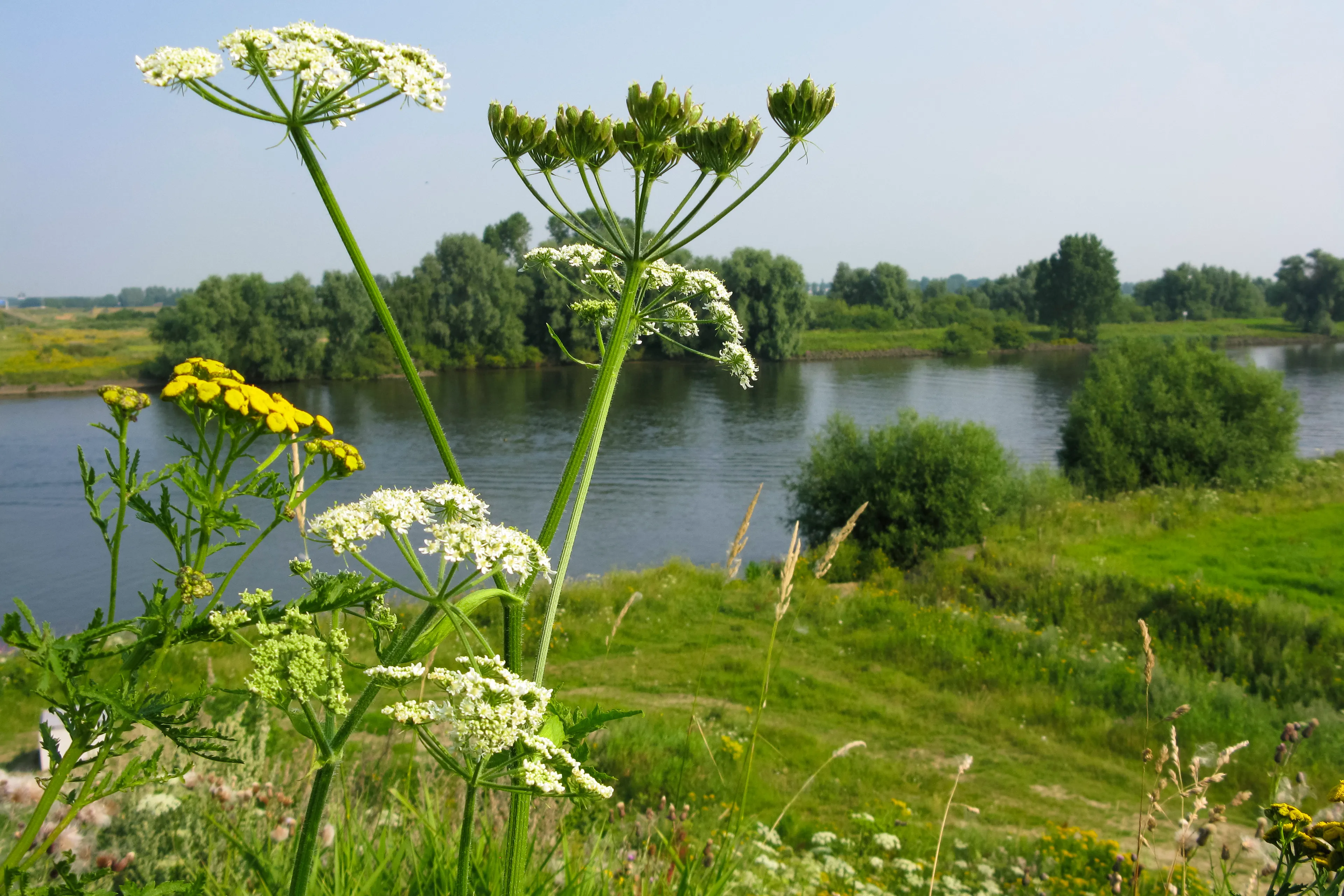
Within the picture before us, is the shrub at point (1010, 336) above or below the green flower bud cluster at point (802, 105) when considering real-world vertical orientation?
above

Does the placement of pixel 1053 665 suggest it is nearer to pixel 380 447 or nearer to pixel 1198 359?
pixel 1198 359

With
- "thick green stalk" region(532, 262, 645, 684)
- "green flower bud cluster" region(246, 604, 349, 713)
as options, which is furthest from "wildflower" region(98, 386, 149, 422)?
"thick green stalk" region(532, 262, 645, 684)

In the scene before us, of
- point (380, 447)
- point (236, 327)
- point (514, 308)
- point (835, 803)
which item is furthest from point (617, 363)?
point (514, 308)

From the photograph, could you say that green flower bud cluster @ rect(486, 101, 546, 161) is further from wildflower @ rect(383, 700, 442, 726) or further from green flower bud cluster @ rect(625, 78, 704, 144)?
wildflower @ rect(383, 700, 442, 726)

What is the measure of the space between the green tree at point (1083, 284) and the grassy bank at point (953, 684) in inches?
4022

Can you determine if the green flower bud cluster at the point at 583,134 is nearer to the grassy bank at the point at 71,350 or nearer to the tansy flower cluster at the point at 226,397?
the tansy flower cluster at the point at 226,397

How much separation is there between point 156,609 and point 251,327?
7087 centimetres

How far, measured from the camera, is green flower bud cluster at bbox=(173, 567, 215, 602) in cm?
148

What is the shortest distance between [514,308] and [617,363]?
7717 cm

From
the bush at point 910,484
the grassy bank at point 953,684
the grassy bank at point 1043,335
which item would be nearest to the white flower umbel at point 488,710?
the grassy bank at point 953,684

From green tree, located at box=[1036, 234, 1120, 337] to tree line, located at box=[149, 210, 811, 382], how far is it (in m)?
60.2

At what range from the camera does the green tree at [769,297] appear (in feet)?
216

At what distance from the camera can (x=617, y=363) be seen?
2.17 meters

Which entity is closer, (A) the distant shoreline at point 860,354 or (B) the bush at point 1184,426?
(B) the bush at point 1184,426
